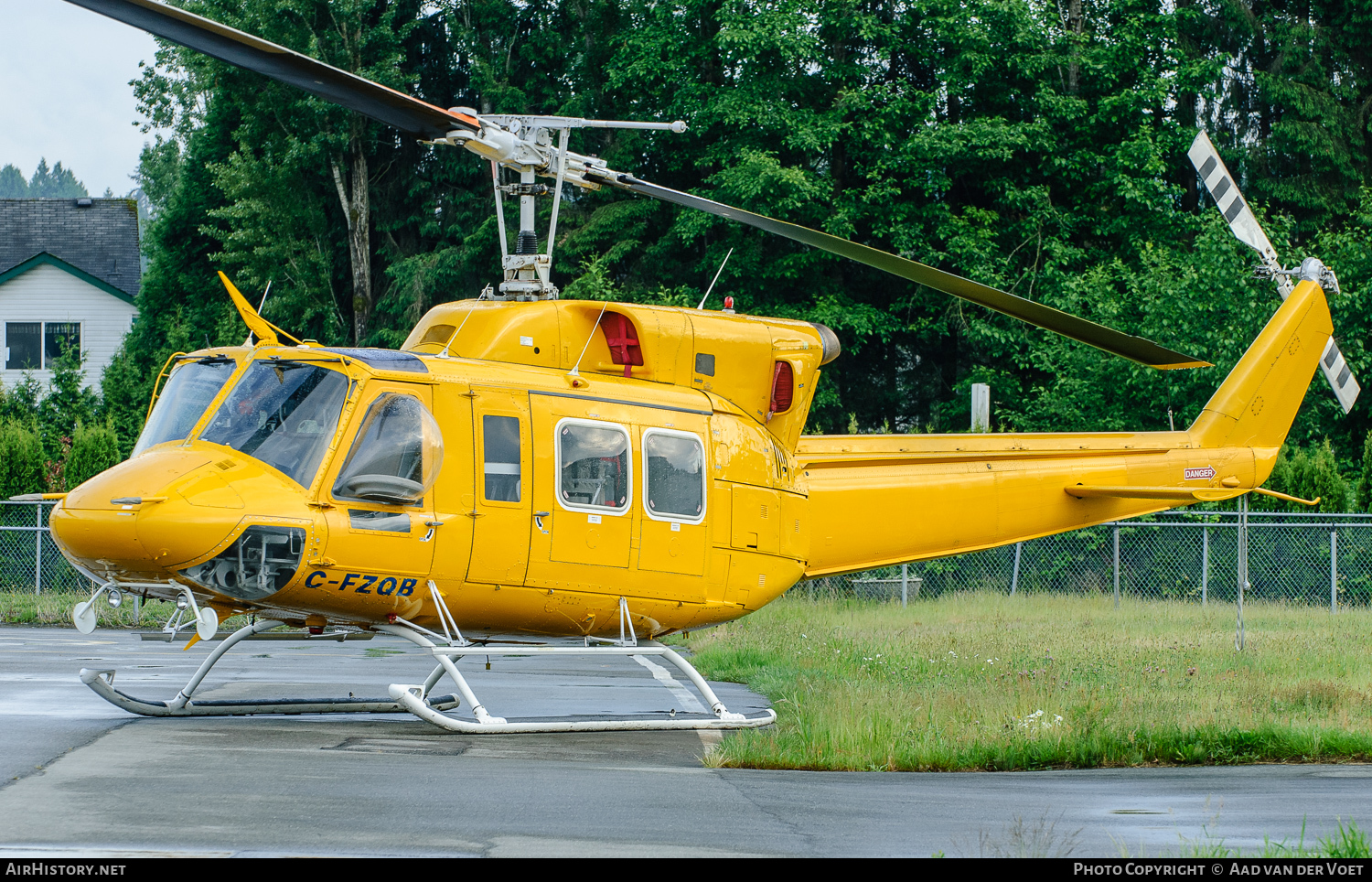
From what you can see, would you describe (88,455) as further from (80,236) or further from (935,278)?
(80,236)

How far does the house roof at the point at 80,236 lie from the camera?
140 feet

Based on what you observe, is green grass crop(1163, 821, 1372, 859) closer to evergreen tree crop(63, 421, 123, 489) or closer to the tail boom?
the tail boom

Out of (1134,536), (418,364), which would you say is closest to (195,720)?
(418,364)

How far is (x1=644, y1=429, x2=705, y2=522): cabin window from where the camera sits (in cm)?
1064

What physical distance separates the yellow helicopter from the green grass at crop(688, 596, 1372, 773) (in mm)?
1072

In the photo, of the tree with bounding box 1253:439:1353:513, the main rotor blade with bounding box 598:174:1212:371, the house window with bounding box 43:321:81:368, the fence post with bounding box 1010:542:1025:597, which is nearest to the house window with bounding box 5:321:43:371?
the house window with bounding box 43:321:81:368

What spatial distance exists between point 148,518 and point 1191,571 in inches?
741

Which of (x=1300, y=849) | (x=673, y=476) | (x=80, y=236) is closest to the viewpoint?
(x=1300, y=849)

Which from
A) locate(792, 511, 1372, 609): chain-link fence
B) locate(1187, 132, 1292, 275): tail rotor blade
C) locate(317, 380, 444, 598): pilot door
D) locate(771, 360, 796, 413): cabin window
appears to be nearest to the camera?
locate(317, 380, 444, 598): pilot door

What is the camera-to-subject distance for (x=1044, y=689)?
37.3 ft

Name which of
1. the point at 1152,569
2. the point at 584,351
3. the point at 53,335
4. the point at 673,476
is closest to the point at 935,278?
the point at 673,476

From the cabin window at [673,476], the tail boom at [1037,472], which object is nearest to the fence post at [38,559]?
the cabin window at [673,476]

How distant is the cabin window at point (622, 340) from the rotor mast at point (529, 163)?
53cm

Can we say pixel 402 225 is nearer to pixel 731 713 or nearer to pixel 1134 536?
pixel 1134 536
